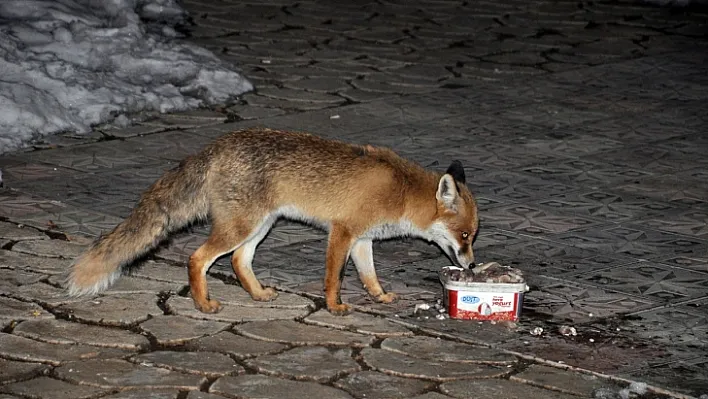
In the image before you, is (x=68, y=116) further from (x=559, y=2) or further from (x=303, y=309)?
(x=559, y=2)

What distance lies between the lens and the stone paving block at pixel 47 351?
5.70 m

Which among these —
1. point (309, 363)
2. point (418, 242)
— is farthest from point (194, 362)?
point (418, 242)

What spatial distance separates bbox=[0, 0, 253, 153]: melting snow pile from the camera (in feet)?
33.3

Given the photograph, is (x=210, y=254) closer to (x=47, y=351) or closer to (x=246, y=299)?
(x=246, y=299)

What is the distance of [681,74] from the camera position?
12688 mm

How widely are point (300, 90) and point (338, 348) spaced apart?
6.01 m

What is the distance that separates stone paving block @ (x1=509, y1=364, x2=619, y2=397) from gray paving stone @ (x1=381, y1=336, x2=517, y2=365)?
0.56ft

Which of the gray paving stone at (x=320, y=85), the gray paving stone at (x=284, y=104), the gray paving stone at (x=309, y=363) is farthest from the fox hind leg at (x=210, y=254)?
the gray paving stone at (x=320, y=85)

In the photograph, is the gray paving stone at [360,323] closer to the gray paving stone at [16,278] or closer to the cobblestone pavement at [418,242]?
the cobblestone pavement at [418,242]

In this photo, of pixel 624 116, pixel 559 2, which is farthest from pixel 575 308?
pixel 559 2

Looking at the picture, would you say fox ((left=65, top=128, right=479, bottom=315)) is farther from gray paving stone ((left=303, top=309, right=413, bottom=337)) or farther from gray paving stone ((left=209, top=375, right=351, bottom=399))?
Answer: gray paving stone ((left=209, top=375, right=351, bottom=399))

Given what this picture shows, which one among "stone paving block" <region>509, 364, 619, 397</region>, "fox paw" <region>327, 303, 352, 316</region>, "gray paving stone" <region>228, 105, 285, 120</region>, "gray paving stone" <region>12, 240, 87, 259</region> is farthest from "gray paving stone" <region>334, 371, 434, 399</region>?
"gray paving stone" <region>228, 105, 285, 120</region>

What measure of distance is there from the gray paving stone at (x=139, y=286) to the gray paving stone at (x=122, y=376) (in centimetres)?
103

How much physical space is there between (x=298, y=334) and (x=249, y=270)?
2.35ft
